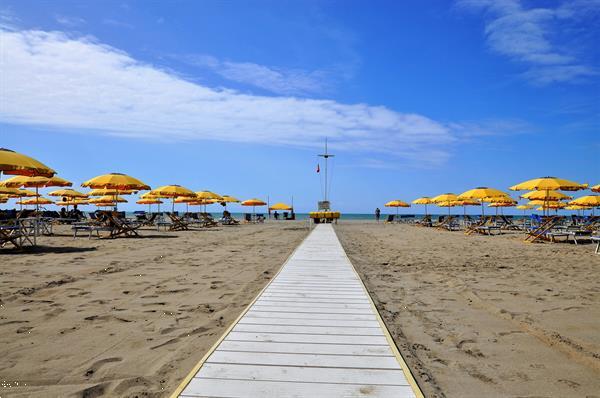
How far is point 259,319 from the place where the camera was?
425 cm

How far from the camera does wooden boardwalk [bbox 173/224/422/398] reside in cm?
265

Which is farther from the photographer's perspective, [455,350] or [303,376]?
[455,350]

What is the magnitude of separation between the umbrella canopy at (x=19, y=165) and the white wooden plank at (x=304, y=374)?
33.9 ft

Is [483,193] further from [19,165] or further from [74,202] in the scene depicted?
[74,202]

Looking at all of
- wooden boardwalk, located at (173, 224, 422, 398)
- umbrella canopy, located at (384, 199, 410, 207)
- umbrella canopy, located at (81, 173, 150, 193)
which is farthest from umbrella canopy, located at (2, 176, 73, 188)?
umbrella canopy, located at (384, 199, 410, 207)

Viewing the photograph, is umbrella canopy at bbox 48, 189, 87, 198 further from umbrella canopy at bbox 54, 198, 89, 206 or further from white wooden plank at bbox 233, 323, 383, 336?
white wooden plank at bbox 233, 323, 383, 336

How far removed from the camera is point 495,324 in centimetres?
454

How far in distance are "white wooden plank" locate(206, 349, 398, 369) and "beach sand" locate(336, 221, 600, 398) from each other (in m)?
0.30

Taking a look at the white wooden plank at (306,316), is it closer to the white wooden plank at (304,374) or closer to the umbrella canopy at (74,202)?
the white wooden plank at (304,374)

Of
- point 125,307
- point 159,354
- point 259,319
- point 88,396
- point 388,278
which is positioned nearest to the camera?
point 88,396

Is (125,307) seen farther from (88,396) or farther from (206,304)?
(88,396)

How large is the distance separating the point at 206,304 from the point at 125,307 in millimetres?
909

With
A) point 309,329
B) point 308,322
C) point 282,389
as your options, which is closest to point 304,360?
point 282,389

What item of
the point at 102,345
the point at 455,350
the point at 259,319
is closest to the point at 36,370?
the point at 102,345
